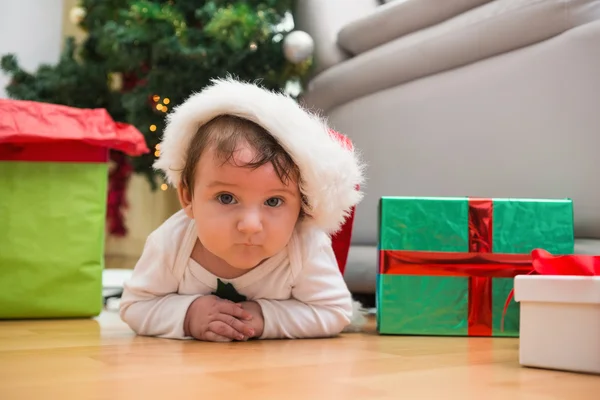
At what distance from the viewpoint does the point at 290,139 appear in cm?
106

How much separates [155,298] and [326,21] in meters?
1.20

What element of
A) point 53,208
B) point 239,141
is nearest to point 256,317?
point 239,141

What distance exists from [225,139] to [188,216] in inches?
6.8

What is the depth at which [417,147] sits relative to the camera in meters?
1.71

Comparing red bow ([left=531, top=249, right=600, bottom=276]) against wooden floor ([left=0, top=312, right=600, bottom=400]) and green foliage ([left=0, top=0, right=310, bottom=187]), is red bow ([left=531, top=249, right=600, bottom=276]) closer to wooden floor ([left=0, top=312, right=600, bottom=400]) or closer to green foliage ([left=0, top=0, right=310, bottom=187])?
wooden floor ([left=0, top=312, right=600, bottom=400])

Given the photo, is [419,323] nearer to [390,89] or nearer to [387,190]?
→ [387,190]

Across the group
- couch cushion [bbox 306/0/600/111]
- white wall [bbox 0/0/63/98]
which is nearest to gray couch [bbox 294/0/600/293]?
couch cushion [bbox 306/0/600/111]

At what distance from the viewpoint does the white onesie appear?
45.3 inches

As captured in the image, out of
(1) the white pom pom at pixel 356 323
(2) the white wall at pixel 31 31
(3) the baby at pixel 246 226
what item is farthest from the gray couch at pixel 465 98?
(2) the white wall at pixel 31 31

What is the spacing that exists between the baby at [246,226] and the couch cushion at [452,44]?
1.87ft

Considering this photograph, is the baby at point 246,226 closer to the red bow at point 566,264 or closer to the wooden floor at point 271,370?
the wooden floor at point 271,370

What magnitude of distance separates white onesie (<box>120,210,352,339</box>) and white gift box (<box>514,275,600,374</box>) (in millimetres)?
341

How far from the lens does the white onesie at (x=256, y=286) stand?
45.3 inches

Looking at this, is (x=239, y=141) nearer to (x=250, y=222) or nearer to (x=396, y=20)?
(x=250, y=222)
